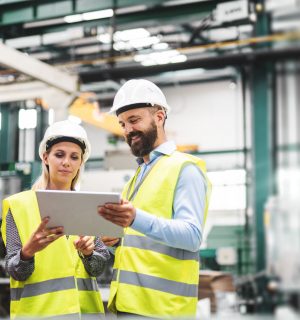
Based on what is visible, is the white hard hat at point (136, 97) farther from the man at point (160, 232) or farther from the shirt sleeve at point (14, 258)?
the shirt sleeve at point (14, 258)

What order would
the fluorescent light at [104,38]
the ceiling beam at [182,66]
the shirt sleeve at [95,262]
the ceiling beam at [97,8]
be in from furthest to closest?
1. the fluorescent light at [104,38]
2. the ceiling beam at [97,8]
3. the ceiling beam at [182,66]
4. the shirt sleeve at [95,262]

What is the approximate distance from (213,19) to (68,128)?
5.15 m

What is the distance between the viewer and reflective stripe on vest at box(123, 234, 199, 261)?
2092mm

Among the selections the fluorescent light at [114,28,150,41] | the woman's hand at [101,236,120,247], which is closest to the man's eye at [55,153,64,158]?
the woman's hand at [101,236,120,247]

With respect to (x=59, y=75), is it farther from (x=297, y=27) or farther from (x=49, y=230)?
(x=297, y=27)

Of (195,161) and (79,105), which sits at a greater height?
(79,105)

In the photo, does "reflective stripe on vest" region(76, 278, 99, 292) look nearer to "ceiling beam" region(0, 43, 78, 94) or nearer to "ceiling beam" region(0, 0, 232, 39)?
"ceiling beam" region(0, 43, 78, 94)

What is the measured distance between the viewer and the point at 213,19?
282 inches

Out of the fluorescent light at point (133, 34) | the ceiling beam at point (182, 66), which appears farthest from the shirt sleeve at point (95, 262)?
the fluorescent light at point (133, 34)

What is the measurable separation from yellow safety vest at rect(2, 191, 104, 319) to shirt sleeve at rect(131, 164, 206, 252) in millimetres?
571

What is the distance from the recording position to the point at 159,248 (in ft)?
6.88

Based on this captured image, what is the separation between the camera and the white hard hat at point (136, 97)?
2254 millimetres

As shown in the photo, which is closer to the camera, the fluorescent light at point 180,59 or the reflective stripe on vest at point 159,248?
the reflective stripe on vest at point 159,248

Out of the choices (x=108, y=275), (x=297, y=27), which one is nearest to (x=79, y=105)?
(x=108, y=275)
